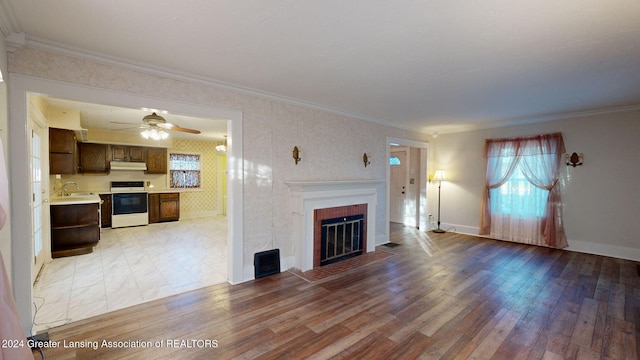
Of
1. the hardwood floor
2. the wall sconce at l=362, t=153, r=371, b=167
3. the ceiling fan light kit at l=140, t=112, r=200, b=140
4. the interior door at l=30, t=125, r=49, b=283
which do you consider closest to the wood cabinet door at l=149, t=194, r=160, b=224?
the interior door at l=30, t=125, r=49, b=283

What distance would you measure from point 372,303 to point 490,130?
199 inches

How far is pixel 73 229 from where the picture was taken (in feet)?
15.8

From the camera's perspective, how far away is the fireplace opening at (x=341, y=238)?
424 centimetres

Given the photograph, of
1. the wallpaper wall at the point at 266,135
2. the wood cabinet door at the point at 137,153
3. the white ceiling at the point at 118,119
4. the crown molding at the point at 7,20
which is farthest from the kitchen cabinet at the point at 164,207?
the crown molding at the point at 7,20

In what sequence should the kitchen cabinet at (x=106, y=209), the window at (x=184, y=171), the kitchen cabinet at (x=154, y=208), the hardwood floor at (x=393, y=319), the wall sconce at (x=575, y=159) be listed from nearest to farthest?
the hardwood floor at (x=393, y=319) → the wall sconce at (x=575, y=159) → the kitchen cabinet at (x=106, y=209) → the kitchen cabinet at (x=154, y=208) → the window at (x=184, y=171)

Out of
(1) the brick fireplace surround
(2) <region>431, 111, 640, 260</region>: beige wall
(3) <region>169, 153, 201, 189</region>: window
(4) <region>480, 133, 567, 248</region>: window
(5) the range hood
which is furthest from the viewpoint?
(3) <region>169, 153, 201, 189</region>: window

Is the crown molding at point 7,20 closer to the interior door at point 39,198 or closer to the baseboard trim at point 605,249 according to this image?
the interior door at point 39,198

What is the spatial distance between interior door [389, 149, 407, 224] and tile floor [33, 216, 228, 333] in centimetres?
478

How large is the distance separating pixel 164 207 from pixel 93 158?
2.10m

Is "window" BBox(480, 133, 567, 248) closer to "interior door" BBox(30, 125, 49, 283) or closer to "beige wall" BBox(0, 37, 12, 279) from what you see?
"beige wall" BBox(0, 37, 12, 279)

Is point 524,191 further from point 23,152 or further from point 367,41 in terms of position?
point 23,152

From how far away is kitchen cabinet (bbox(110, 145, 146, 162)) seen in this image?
7242 mm

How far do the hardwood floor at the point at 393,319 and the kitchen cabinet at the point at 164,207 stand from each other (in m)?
5.50

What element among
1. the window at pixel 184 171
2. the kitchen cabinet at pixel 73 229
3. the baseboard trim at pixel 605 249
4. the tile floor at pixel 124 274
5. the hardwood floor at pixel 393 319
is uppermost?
the window at pixel 184 171
